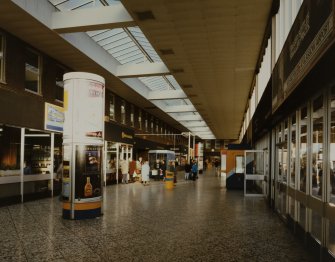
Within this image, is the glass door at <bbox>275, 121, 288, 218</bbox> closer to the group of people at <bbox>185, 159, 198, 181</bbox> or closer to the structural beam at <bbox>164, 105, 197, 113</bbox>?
the group of people at <bbox>185, 159, 198, 181</bbox>

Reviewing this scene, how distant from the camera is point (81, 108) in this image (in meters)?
9.55

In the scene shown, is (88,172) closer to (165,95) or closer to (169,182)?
(169,182)

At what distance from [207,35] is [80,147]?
5781mm

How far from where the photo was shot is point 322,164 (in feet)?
20.5

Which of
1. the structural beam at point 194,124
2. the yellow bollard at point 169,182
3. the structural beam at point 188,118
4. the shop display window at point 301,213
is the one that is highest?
the structural beam at point 188,118

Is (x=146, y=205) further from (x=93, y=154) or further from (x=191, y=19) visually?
(x=191, y=19)

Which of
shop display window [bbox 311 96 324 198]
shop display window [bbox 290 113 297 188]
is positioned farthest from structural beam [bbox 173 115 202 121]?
shop display window [bbox 311 96 324 198]

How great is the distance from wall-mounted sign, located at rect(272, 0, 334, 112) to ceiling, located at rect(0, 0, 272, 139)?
12.0 feet

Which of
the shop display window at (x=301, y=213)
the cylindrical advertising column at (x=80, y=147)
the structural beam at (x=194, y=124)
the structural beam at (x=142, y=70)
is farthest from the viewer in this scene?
the structural beam at (x=194, y=124)

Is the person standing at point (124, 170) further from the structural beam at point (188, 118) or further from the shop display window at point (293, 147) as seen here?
the shop display window at point (293, 147)

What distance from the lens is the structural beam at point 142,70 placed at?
18141mm

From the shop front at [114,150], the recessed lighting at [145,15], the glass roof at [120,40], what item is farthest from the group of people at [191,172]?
the recessed lighting at [145,15]

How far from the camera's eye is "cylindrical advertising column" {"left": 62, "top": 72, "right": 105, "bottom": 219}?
9484 mm

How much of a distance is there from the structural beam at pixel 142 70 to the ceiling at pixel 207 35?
0.80 metres
